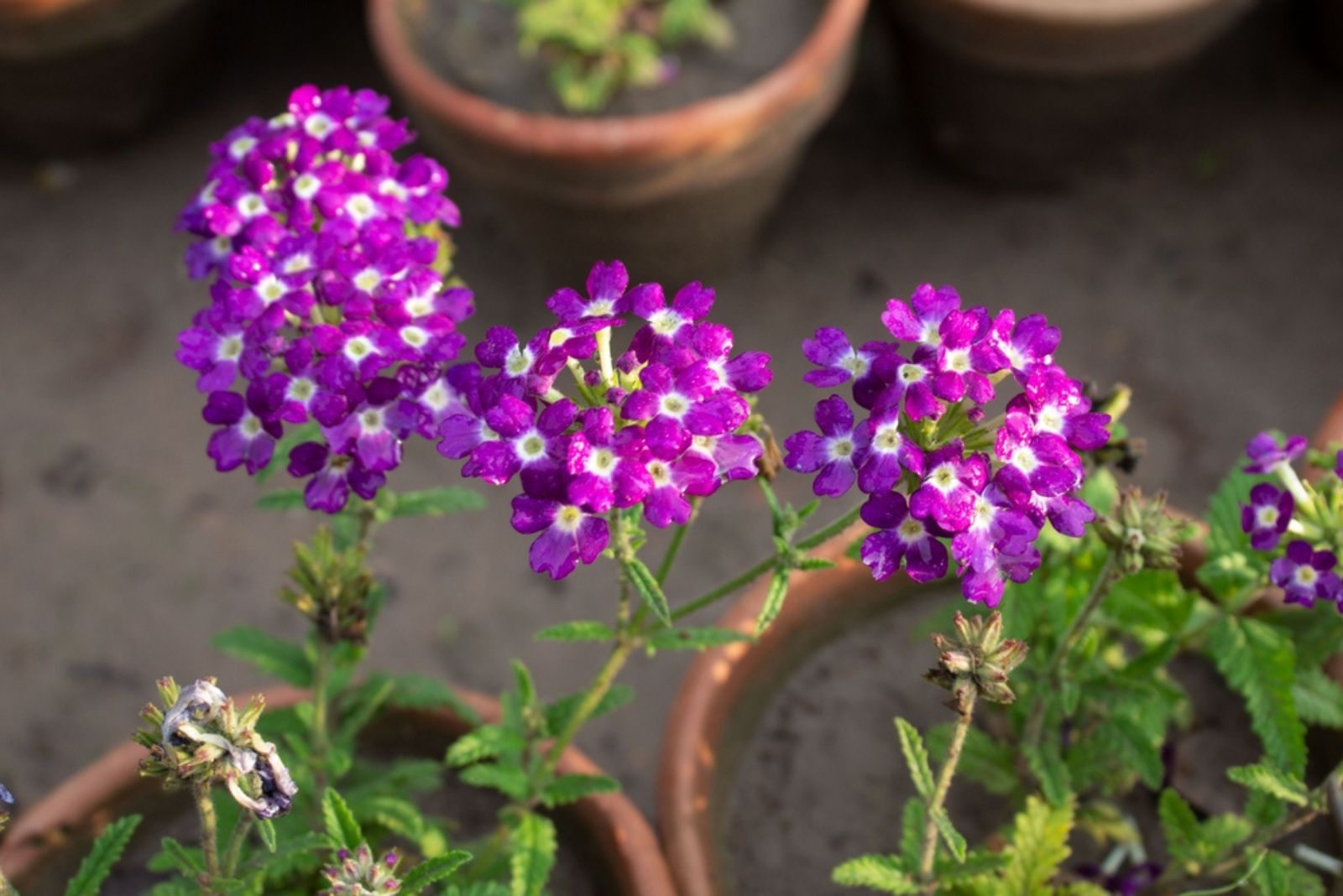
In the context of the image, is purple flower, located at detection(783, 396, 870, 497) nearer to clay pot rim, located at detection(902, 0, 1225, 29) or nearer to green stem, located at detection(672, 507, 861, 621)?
green stem, located at detection(672, 507, 861, 621)

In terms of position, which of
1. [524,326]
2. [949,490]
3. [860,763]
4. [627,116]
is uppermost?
[949,490]

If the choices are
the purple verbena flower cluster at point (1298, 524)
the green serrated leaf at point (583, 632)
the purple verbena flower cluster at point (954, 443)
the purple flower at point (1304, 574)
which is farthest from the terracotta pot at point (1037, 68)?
the green serrated leaf at point (583, 632)

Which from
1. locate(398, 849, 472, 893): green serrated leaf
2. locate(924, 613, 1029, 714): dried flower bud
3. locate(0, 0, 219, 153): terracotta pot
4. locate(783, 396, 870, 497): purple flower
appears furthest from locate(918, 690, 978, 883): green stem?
locate(0, 0, 219, 153): terracotta pot

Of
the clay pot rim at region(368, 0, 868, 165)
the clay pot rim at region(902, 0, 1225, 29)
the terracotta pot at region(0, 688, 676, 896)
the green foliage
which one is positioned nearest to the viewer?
the green foliage

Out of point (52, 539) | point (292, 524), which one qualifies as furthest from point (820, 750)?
point (52, 539)

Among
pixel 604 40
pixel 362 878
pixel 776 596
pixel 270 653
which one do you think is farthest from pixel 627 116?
pixel 362 878

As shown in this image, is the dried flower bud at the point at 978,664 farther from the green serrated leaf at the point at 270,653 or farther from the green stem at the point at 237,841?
the green serrated leaf at the point at 270,653

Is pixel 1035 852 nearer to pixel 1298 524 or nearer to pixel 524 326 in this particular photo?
pixel 1298 524
